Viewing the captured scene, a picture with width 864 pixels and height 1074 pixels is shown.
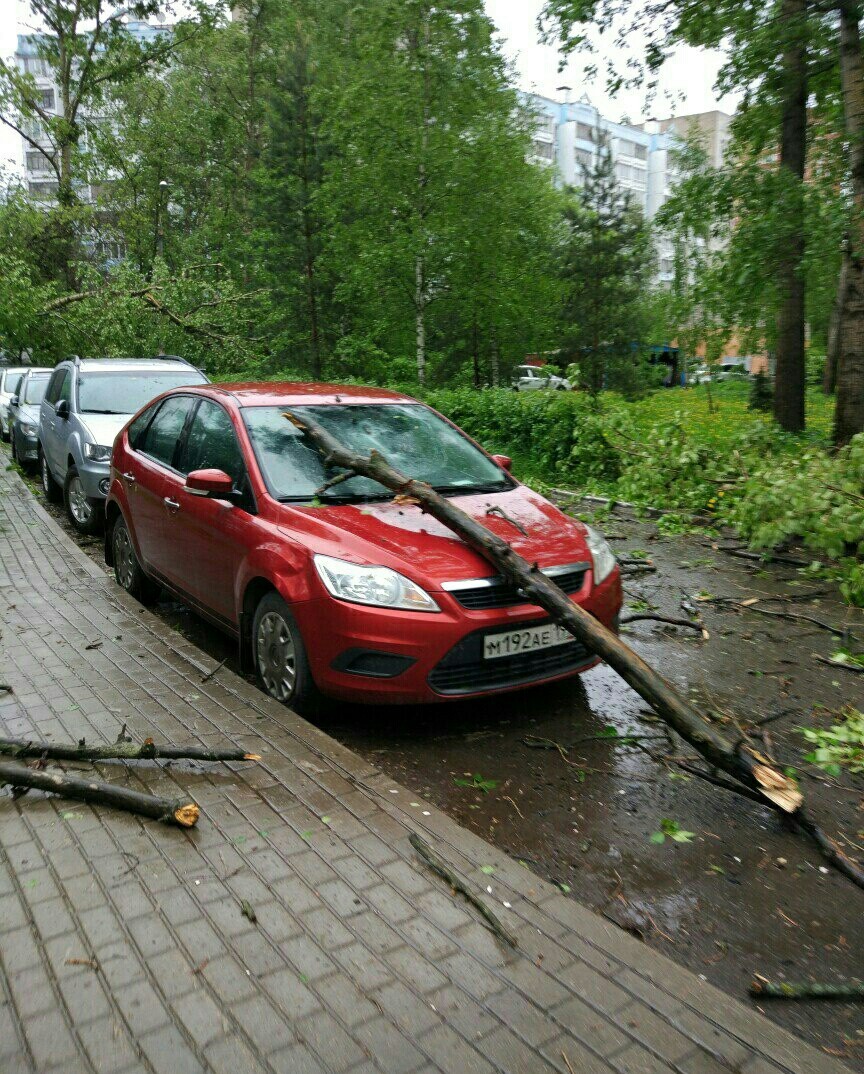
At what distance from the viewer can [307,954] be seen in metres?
2.75

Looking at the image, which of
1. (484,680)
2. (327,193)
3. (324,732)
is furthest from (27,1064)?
(327,193)

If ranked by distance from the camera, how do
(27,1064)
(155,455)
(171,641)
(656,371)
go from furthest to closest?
(656,371) < (155,455) < (171,641) < (27,1064)

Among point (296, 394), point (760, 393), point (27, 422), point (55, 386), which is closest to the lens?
point (296, 394)

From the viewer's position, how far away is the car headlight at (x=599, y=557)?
202 inches

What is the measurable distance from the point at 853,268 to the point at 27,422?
12164mm

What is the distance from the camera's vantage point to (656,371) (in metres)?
32.8

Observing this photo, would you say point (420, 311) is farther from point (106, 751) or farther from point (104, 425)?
point (106, 751)

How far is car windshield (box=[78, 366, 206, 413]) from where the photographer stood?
1075 centimetres

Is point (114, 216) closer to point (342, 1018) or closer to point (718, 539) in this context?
point (718, 539)

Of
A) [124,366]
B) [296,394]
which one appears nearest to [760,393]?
[124,366]

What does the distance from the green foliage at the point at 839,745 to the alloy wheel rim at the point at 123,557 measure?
16.6 ft

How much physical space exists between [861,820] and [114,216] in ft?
127

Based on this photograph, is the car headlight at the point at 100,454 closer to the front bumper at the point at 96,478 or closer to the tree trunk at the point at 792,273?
the front bumper at the point at 96,478

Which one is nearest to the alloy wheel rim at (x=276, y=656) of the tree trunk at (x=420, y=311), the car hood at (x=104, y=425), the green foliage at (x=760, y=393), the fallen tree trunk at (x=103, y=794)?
the fallen tree trunk at (x=103, y=794)
